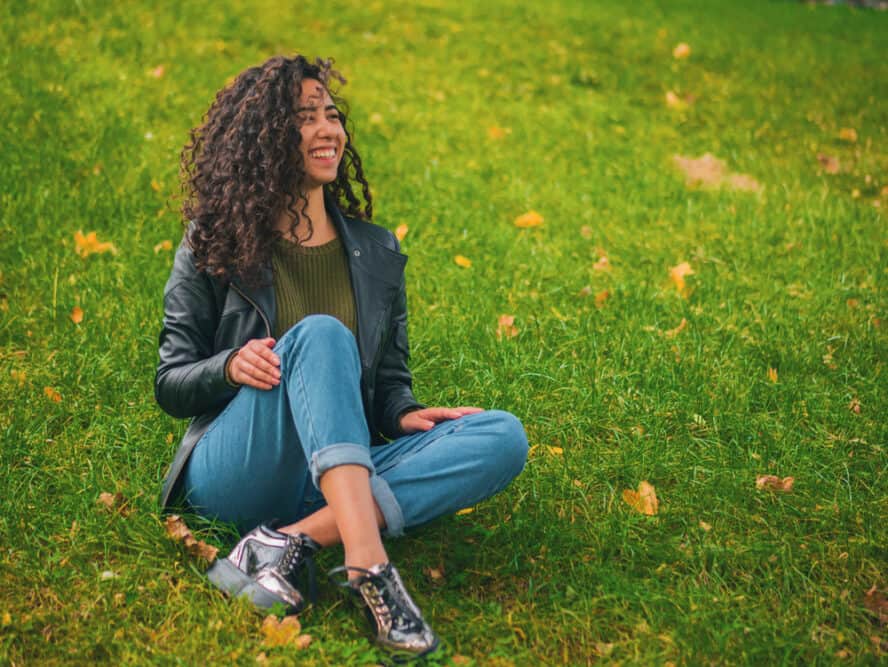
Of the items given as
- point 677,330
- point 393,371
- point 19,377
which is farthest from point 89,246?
point 677,330

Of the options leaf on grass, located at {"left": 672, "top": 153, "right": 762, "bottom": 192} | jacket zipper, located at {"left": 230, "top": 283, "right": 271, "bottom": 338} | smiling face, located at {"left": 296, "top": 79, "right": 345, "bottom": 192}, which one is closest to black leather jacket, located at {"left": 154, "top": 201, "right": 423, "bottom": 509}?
jacket zipper, located at {"left": 230, "top": 283, "right": 271, "bottom": 338}

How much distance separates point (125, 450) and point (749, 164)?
155 inches

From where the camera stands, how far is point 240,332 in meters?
2.42

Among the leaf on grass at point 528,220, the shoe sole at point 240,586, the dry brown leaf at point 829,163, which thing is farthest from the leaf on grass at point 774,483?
the dry brown leaf at point 829,163

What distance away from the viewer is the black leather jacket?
91.7 inches

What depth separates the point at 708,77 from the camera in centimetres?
667

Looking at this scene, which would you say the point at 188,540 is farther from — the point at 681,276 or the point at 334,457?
the point at 681,276

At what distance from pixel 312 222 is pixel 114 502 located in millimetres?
942

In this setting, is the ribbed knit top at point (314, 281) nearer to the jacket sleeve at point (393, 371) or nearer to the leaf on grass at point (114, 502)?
the jacket sleeve at point (393, 371)

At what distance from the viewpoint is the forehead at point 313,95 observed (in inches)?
99.7

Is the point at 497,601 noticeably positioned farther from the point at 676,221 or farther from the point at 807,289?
the point at 676,221

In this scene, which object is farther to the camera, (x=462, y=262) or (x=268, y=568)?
(x=462, y=262)

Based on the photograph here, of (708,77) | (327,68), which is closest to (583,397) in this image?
(327,68)

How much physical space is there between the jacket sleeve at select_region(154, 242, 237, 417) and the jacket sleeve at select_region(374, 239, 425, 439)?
462mm
